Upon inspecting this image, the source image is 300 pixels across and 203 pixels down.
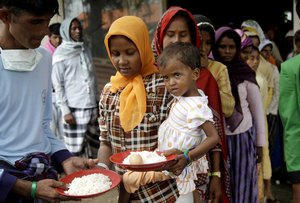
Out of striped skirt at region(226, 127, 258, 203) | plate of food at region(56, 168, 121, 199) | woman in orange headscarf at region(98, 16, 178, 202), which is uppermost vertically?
woman in orange headscarf at region(98, 16, 178, 202)

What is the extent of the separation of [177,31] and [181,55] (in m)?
0.36

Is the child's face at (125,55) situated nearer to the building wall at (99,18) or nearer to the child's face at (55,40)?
Result: the building wall at (99,18)

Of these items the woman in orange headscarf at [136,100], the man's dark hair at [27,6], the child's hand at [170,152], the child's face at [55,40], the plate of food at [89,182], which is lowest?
the plate of food at [89,182]

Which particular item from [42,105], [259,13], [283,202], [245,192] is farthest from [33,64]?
[259,13]

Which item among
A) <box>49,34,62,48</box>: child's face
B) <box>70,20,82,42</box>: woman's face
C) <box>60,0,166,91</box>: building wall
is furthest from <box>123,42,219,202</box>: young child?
<box>49,34,62,48</box>: child's face

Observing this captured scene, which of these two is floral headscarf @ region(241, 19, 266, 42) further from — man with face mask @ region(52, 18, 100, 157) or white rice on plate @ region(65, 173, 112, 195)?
white rice on plate @ region(65, 173, 112, 195)

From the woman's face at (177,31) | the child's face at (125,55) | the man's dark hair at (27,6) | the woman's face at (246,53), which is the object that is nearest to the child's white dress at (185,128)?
the child's face at (125,55)

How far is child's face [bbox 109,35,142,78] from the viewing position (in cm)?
221

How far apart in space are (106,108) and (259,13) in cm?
806

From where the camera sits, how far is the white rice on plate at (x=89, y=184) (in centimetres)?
186

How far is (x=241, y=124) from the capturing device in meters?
3.25

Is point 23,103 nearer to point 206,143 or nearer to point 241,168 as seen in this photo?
point 206,143

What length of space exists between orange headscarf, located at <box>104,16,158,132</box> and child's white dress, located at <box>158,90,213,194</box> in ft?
0.53

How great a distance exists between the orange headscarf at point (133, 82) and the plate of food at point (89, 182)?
29 cm
